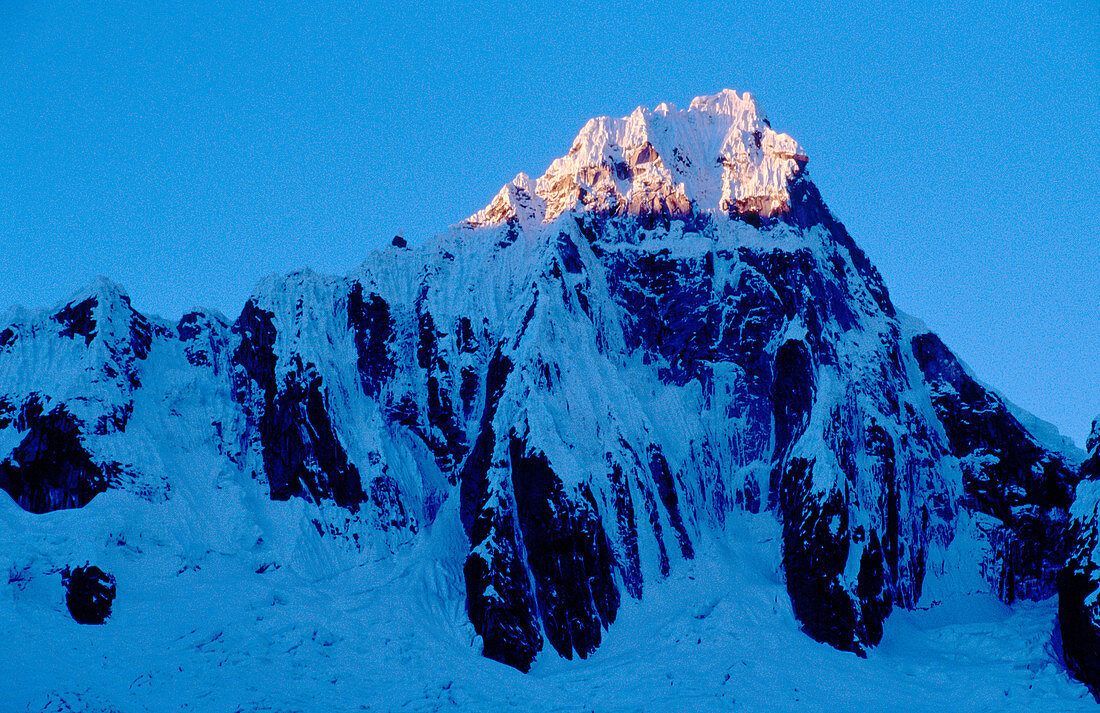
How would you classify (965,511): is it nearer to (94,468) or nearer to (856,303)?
(856,303)

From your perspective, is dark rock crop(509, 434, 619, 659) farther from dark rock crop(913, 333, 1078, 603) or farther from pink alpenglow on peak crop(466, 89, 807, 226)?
pink alpenglow on peak crop(466, 89, 807, 226)

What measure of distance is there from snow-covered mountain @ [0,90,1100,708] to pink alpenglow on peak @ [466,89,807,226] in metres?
0.79

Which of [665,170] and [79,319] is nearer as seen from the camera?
[79,319]

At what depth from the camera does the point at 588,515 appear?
49781 mm

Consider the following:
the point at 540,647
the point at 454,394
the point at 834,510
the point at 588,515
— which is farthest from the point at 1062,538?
the point at 454,394

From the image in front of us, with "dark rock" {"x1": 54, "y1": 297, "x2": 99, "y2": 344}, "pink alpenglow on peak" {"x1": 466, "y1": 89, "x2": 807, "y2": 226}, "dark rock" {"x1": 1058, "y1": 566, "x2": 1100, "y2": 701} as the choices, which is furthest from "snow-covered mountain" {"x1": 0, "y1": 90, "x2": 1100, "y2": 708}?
"pink alpenglow on peak" {"x1": 466, "y1": 89, "x2": 807, "y2": 226}

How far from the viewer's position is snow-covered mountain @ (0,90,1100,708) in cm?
4994

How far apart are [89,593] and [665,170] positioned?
5185 cm

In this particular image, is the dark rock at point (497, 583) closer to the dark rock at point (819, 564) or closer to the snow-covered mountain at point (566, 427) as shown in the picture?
the snow-covered mountain at point (566, 427)

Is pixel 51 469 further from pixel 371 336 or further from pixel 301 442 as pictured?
pixel 371 336

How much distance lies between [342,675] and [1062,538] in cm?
3703

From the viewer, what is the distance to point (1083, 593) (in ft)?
145

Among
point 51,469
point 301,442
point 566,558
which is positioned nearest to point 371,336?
point 301,442

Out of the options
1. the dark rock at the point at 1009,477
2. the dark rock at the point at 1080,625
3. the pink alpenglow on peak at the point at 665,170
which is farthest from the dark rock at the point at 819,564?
the pink alpenglow on peak at the point at 665,170
